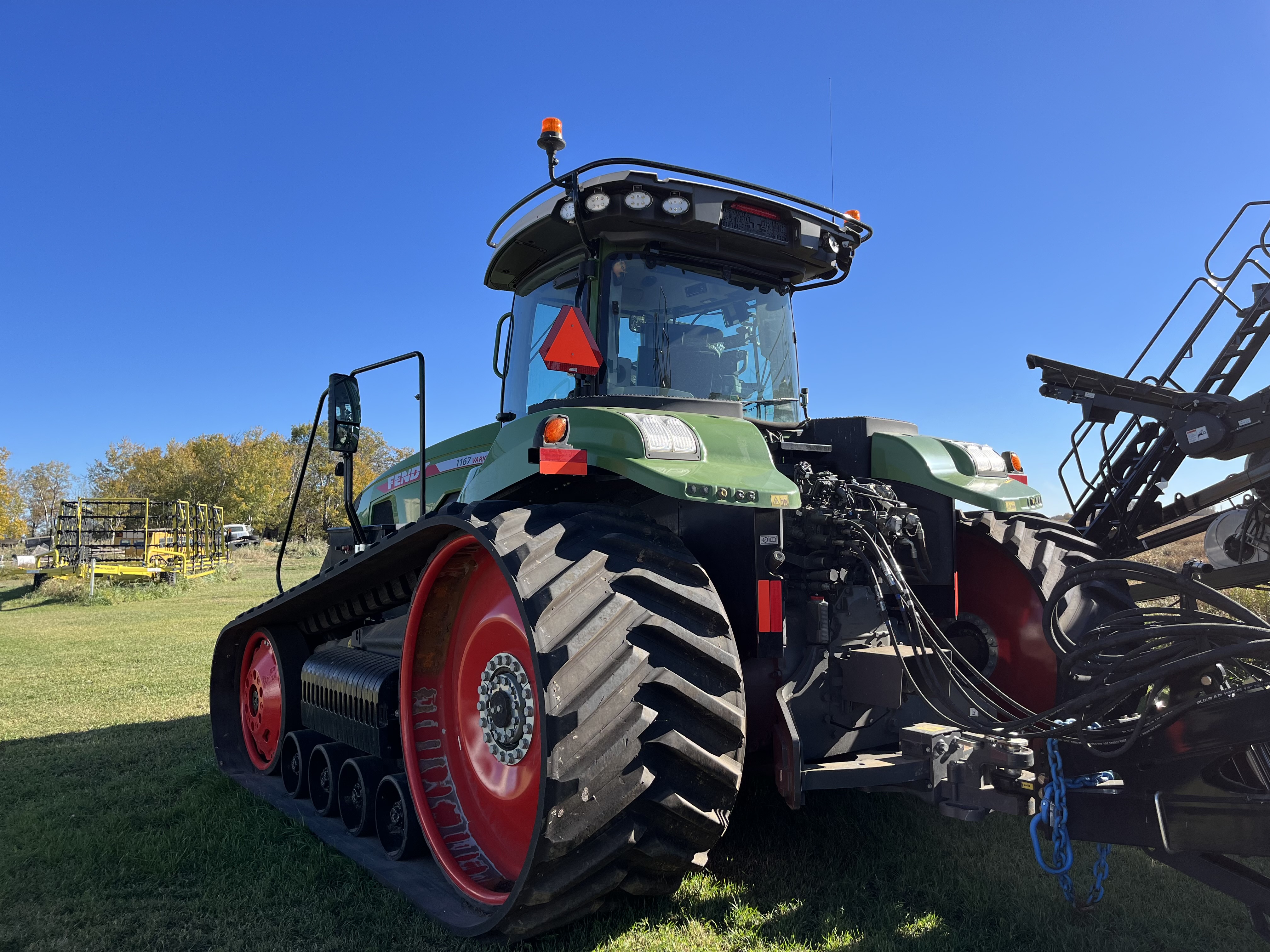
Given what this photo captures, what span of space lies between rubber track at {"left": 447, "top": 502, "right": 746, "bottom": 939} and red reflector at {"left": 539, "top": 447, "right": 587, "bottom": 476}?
0.91 ft

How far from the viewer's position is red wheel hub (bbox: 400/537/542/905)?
3.06m

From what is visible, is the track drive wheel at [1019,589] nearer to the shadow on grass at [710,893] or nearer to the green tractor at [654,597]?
the green tractor at [654,597]

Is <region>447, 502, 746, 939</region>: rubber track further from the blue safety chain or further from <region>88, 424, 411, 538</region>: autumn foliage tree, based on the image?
<region>88, 424, 411, 538</region>: autumn foliage tree

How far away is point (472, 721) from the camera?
143 inches

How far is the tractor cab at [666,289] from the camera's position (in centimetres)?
376

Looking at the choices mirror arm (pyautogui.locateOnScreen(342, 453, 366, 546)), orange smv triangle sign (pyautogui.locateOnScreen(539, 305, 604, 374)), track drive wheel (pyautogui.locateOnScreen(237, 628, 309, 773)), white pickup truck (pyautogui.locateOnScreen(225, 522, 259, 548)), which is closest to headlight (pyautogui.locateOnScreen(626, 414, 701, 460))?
orange smv triangle sign (pyautogui.locateOnScreen(539, 305, 604, 374))

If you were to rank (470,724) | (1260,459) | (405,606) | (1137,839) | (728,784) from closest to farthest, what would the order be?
(1137,839) < (728,784) < (1260,459) < (470,724) < (405,606)

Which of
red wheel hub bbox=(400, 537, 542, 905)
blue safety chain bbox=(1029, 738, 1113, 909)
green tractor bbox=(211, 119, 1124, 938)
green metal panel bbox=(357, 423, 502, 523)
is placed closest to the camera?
blue safety chain bbox=(1029, 738, 1113, 909)

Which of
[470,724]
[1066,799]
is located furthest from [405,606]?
[1066,799]

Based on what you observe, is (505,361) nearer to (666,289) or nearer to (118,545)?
(666,289)

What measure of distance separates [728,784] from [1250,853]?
141cm

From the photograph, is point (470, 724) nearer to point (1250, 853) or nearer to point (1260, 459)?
point (1250, 853)

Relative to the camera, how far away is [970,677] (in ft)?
12.2

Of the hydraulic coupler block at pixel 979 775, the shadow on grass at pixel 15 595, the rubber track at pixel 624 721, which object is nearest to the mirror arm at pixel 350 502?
the rubber track at pixel 624 721
